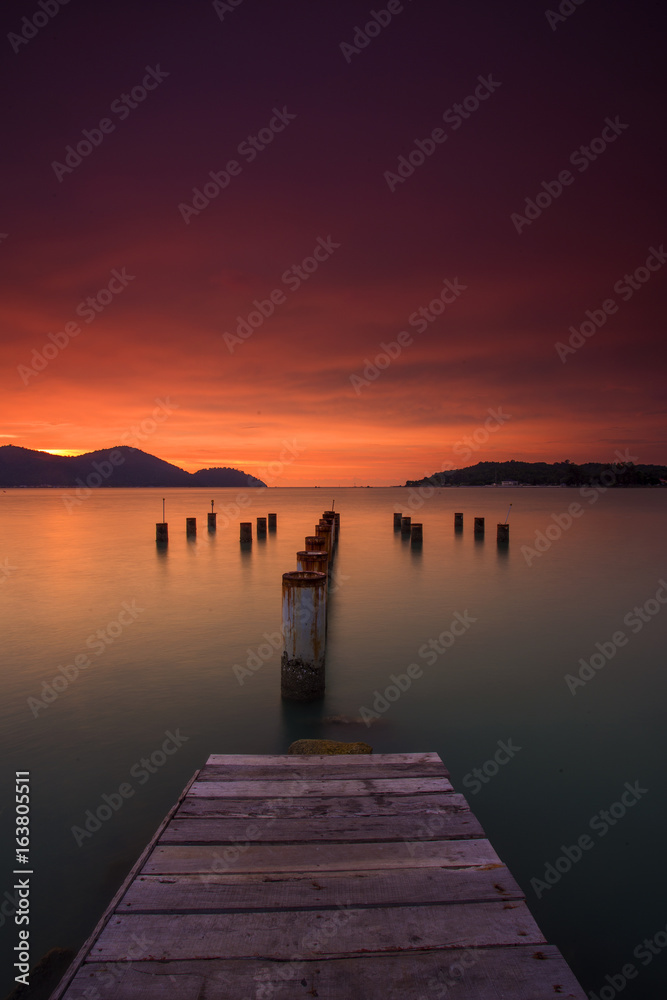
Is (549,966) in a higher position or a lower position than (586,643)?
higher

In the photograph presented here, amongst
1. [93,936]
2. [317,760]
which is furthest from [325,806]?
[93,936]

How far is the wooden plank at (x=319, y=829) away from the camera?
2.81 meters

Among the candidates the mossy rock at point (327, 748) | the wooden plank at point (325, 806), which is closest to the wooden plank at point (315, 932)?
the wooden plank at point (325, 806)

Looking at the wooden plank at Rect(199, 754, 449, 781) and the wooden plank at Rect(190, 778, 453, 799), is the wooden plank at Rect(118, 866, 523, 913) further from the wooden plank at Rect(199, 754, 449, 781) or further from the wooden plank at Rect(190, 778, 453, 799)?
the wooden plank at Rect(199, 754, 449, 781)

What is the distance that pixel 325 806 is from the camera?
3.12 meters

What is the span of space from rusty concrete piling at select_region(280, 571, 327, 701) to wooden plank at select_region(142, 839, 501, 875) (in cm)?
339

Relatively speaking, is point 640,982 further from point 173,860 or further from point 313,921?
point 173,860

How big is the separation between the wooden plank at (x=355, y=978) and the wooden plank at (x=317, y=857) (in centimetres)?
50

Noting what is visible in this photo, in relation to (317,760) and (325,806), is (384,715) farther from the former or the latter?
(325,806)

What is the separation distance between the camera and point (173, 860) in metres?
2.62

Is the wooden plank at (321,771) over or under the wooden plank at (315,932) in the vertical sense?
under

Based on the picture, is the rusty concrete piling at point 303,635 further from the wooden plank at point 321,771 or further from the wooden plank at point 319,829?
the wooden plank at point 319,829

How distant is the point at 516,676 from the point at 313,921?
6369 mm

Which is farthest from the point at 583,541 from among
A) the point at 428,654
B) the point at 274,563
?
the point at 428,654
